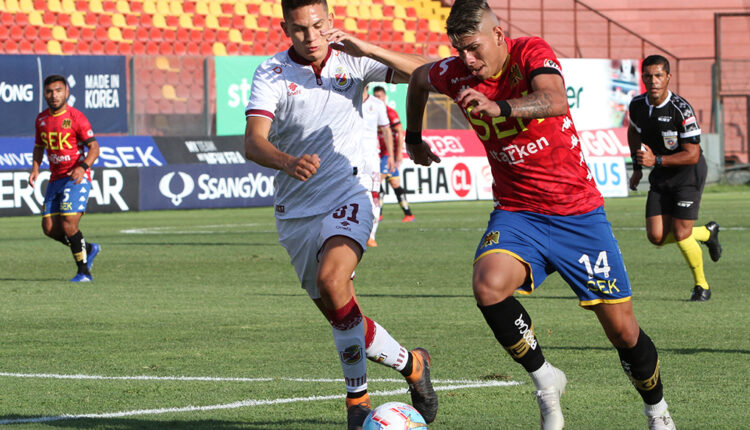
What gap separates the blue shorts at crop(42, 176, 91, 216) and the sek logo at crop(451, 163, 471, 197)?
59.8ft

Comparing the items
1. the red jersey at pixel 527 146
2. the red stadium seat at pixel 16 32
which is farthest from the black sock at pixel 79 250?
the red stadium seat at pixel 16 32

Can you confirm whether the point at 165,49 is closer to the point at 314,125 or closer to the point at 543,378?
the point at 314,125

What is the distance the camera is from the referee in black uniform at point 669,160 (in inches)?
457

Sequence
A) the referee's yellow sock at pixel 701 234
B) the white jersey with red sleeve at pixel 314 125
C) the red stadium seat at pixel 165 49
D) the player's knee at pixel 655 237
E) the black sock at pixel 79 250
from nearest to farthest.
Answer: the white jersey with red sleeve at pixel 314 125 → the player's knee at pixel 655 237 → the referee's yellow sock at pixel 701 234 → the black sock at pixel 79 250 → the red stadium seat at pixel 165 49

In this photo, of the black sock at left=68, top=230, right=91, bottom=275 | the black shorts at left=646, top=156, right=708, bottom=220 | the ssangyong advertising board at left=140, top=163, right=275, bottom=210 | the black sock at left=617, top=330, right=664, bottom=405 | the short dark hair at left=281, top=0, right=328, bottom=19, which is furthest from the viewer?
the ssangyong advertising board at left=140, top=163, right=275, bottom=210

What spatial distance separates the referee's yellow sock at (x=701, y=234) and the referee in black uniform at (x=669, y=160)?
Answer: 18.5 inches

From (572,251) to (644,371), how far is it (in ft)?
2.05

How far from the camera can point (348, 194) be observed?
652cm

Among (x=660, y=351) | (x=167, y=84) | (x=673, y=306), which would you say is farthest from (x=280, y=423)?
(x=167, y=84)

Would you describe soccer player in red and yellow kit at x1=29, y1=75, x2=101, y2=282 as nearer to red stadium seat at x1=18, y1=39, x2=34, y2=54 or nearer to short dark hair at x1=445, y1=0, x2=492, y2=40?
Answer: short dark hair at x1=445, y1=0, x2=492, y2=40

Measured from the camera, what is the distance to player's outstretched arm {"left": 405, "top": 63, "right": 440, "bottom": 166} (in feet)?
20.0

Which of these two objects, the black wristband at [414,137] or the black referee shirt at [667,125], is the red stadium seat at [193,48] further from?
the black wristband at [414,137]

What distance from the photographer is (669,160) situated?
11625 mm

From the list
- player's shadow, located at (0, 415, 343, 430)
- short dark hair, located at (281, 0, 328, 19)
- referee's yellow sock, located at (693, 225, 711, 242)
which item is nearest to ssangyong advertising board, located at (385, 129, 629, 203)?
referee's yellow sock, located at (693, 225, 711, 242)
